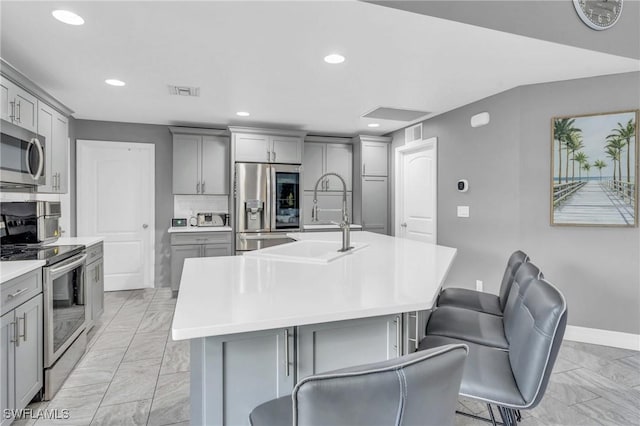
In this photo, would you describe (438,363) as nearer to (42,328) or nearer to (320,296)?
(320,296)

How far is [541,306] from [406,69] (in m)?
2.20

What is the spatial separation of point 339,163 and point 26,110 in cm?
389

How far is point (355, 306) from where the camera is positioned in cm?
118

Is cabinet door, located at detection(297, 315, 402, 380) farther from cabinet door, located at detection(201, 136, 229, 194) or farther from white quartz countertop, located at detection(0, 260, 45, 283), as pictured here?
cabinet door, located at detection(201, 136, 229, 194)

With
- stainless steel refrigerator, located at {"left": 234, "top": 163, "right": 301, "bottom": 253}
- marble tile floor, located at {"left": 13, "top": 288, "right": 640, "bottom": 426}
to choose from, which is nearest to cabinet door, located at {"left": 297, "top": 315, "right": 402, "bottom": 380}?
marble tile floor, located at {"left": 13, "top": 288, "right": 640, "bottom": 426}

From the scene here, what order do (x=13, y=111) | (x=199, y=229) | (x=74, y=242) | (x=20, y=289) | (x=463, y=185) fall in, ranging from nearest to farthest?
(x=20, y=289)
(x=13, y=111)
(x=74, y=242)
(x=463, y=185)
(x=199, y=229)

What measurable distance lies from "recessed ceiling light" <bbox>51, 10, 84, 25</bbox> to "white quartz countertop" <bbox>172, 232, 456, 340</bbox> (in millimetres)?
1609

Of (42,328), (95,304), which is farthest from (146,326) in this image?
(42,328)

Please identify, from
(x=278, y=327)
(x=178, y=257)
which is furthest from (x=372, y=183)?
(x=278, y=327)

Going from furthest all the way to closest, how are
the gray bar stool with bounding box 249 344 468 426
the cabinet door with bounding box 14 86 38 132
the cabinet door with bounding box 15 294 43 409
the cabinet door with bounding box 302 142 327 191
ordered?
the cabinet door with bounding box 302 142 327 191 < the cabinet door with bounding box 14 86 38 132 < the cabinet door with bounding box 15 294 43 409 < the gray bar stool with bounding box 249 344 468 426

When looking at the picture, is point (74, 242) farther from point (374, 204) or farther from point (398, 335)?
point (374, 204)

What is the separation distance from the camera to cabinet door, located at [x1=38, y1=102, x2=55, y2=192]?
2.96 meters

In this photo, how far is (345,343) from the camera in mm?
1286

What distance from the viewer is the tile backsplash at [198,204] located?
4.87 metres
